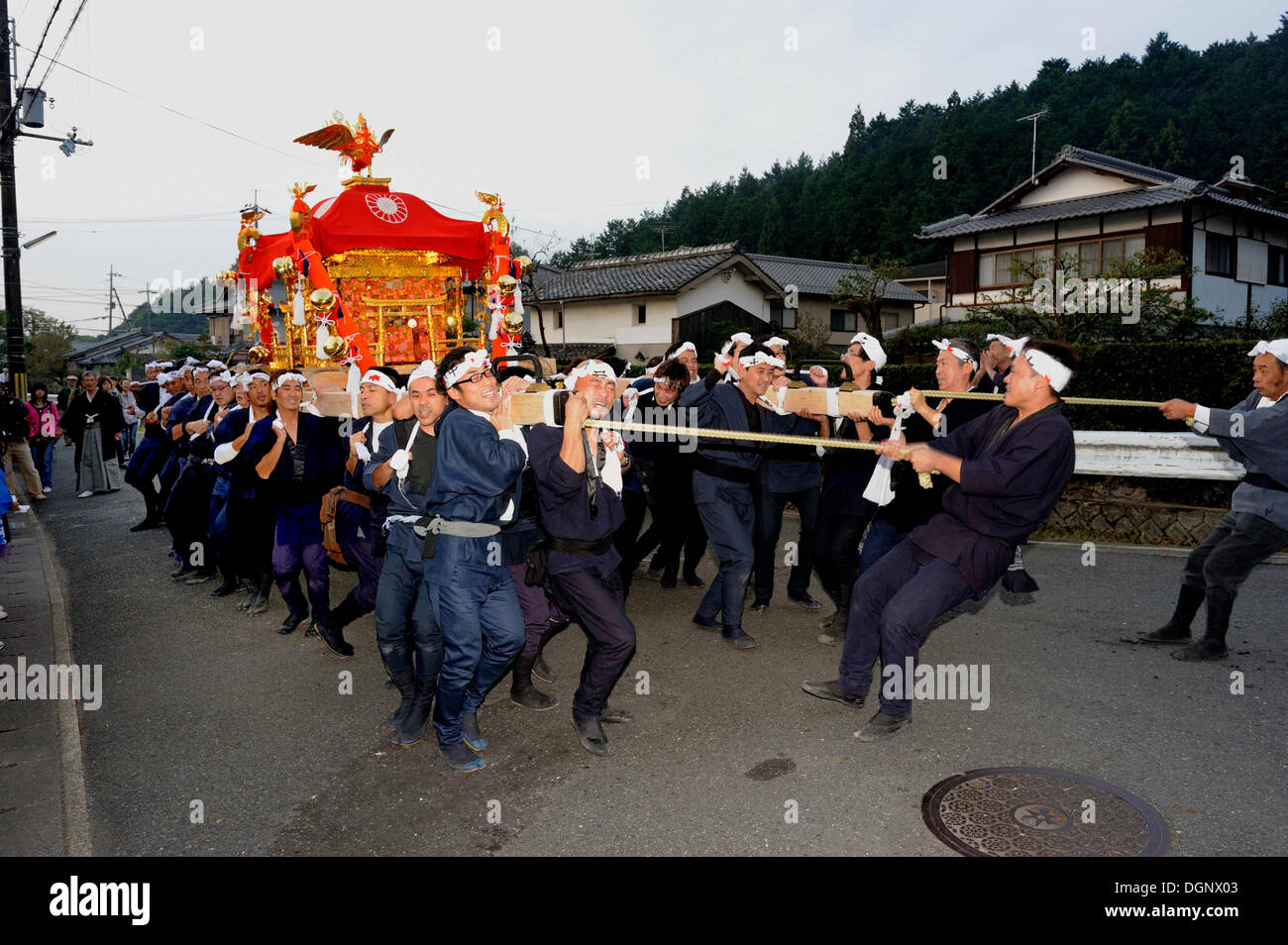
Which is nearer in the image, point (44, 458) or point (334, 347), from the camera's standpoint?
point (334, 347)

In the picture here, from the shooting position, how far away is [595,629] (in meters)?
4.19

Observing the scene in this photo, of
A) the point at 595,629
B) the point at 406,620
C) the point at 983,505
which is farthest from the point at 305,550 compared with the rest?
the point at 983,505

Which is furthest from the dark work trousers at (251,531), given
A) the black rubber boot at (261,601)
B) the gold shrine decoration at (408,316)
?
the gold shrine decoration at (408,316)

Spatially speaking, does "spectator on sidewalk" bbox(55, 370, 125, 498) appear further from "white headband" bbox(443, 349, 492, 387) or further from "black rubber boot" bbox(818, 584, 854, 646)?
"black rubber boot" bbox(818, 584, 854, 646)

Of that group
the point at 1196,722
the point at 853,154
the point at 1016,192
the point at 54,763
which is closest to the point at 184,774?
the point at 54,763

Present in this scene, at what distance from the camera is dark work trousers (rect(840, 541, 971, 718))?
13.8 ft

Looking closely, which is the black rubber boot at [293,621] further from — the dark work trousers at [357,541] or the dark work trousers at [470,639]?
the dark work trousers at [470,639]

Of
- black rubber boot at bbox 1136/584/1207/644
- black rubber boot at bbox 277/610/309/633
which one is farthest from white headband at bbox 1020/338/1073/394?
black rubber boot at bbox 277/610/309/633

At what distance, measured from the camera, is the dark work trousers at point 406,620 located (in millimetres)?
4285

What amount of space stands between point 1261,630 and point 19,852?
6781 mm

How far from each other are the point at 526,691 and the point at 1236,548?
412 cm

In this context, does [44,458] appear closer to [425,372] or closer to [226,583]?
[226,583]

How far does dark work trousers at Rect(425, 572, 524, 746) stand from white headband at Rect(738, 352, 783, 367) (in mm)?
2520

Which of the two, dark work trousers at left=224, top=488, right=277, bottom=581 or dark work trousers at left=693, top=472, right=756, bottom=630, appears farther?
dark work trousers at left=224, top=488, right=277, bottom=581
